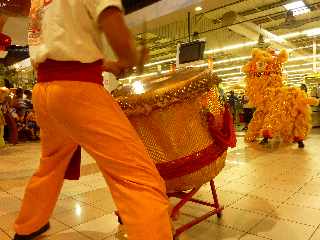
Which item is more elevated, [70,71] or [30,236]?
[70,71]

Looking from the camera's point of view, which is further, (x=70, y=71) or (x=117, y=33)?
(x=70, y=71)

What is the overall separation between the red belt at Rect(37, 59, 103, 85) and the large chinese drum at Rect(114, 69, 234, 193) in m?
0.41

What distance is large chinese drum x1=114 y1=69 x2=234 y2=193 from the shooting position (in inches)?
68.4

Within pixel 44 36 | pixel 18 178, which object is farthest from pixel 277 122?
Answer: pixel 44 36

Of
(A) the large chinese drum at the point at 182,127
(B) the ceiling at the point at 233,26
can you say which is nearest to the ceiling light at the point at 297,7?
(B) the ceiling at the point at 233,26

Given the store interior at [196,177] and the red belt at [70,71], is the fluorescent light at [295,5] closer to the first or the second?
the store interior at [196,177]

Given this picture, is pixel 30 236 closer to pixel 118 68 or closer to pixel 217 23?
pixel 118 68

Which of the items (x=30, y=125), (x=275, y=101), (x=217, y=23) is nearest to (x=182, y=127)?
(x=275, y=101)

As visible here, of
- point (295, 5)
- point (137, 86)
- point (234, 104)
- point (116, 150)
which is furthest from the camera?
point (234, 104)

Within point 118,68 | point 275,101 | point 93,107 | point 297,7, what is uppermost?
point 297,7

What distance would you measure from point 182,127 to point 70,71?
0.73m

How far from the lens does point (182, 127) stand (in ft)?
5.97

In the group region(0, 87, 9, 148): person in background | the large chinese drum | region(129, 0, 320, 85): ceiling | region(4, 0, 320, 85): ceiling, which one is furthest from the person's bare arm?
Result: region(0, 87, 9, 148): person in background

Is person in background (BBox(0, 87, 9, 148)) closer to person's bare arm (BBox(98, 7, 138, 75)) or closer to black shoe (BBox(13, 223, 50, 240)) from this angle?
black shoe (BBox(13, 223, 50, 240))
